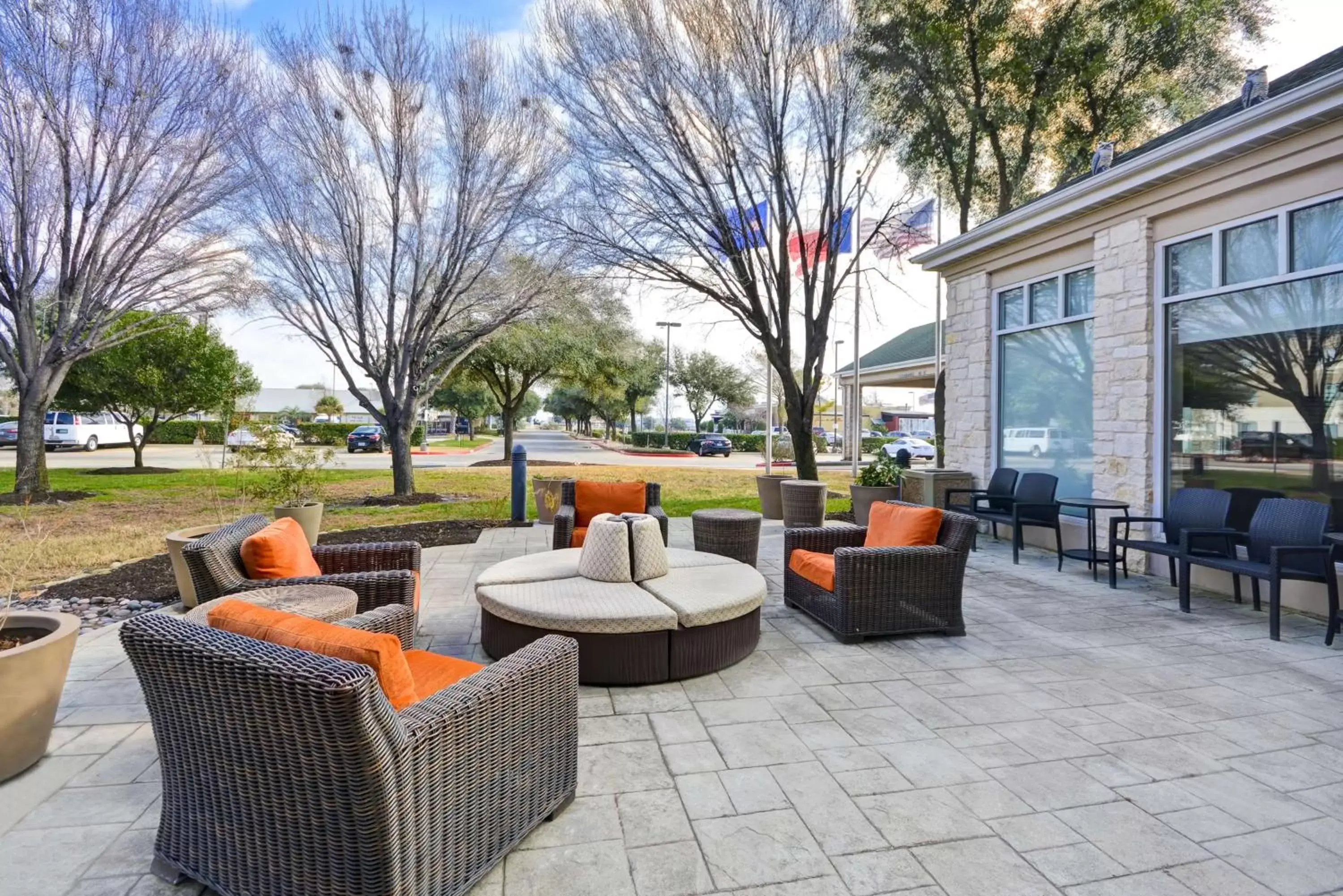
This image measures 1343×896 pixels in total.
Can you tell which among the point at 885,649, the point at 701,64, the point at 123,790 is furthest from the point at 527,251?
the point at 123,790

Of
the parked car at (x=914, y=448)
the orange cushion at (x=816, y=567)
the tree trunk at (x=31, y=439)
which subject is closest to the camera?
the orange cushion at (x=816, y=567)

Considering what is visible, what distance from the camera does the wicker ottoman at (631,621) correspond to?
3.29m

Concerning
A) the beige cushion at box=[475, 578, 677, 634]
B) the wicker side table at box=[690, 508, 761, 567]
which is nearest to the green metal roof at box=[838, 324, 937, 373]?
the wicker side table at box=[690, 508, 761, 567]

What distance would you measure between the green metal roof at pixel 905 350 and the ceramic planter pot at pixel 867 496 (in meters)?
8.90

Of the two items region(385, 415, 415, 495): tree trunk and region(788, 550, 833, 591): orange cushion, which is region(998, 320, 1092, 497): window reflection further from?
region(385, 415, 415, 495): tree trunk

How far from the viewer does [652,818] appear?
2229 millimetres

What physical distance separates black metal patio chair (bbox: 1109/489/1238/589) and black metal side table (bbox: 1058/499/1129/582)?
14 centimetres

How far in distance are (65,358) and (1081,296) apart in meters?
14.0

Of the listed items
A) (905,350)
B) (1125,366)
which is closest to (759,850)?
(1125,366)

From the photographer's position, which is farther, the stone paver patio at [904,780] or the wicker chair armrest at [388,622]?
the wicker chair armrest at [388,622]

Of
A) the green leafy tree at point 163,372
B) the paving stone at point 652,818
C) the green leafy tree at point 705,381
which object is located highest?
the green leafy tree at point 705,381

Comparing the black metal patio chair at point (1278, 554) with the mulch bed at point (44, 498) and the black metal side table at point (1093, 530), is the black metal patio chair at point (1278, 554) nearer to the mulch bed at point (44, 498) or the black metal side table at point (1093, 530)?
the black metal side table at point (1093, 530)

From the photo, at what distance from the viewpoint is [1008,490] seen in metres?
7.39

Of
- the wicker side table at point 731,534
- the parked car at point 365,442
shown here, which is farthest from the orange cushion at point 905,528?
the parked car at point 365,442
